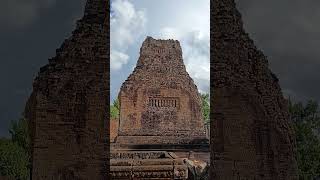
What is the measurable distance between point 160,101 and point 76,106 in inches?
684

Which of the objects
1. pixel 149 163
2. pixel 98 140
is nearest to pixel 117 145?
pixel 149 163

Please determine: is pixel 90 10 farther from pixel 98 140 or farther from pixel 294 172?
pixel 294 172

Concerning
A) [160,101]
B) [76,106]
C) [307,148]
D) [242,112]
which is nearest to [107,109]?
[76,106]

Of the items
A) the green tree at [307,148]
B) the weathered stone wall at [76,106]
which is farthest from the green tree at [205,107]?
the weathered stone wall at [76,106]

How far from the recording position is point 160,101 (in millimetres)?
25578

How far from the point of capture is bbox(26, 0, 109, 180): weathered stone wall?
319 inches

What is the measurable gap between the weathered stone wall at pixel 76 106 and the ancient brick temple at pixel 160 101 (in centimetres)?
1566

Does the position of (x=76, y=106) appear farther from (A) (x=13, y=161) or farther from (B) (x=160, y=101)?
(B) (x=160, y=101)

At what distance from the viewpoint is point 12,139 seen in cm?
1139

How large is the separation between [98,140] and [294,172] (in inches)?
129

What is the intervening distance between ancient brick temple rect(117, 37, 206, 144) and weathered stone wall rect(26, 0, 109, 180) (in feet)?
51.4

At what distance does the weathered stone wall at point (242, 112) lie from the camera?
26.8ft

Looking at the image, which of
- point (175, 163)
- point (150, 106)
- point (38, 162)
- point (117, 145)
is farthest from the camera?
point (150, 106)

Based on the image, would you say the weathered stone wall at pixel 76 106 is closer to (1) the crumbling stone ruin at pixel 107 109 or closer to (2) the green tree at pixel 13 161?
(1) the crumbling stone ruin at pixel 107 109
